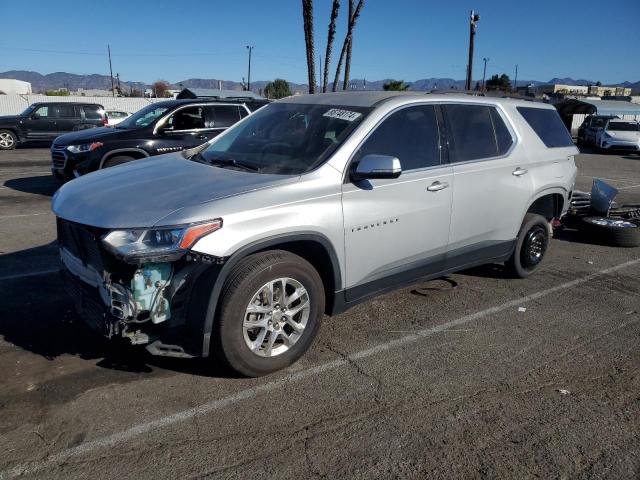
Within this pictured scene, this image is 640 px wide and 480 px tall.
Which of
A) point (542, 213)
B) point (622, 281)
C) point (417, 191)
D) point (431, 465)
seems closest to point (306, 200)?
point (417, 191)

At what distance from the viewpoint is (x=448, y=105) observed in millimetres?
4711

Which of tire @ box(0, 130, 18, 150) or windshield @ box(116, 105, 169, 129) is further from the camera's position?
tire @ box(0, 130, 18, 150)

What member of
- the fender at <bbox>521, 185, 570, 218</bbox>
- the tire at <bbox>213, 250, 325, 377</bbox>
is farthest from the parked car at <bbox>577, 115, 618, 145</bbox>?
the tire at <bbox>213, 250, 325, 377</bbox>

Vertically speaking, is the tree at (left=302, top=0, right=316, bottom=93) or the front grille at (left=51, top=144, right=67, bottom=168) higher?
the tree at (left=302, top=0, right=316, bottom=93)

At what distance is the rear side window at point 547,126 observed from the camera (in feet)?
18.2

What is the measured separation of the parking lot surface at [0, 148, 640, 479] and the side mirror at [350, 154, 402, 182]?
1.32 meters

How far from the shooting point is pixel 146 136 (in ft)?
30.3

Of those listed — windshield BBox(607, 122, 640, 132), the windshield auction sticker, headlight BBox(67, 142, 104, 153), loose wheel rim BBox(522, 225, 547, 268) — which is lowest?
loose wheel rim BBox(522, 225, 547, 268)

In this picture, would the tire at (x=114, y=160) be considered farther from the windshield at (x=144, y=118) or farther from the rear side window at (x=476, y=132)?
the rear side window at (x=476, y=132)

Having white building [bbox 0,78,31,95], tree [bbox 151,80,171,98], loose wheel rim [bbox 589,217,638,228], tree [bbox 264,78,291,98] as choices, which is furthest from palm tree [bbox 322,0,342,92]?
white building [bbox 0,78,31,95]

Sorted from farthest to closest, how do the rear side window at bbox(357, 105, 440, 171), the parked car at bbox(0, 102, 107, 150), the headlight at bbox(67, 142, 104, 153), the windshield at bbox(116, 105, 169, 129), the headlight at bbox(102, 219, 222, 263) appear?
the parked car at bbox(0, 102, 107, 150) → the windshield at bbox(116, 105, 169, 129) → the headlight at bbox(67, 142, 104, 153) → the rear side window at bbox(357, 105, 440, 171) → the headlight at bbox(102, 219, 222, 263)

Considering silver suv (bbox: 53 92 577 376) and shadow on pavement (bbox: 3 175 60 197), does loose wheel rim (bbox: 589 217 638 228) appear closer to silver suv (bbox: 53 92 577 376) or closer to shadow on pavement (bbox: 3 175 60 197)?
silver suv (bbox: 53 92 577 376)

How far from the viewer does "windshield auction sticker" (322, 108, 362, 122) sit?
13.5 feet

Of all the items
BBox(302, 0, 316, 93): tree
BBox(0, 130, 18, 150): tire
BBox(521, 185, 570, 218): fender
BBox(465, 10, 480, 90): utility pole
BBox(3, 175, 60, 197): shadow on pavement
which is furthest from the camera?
BBox(465, 10, 480, 90): utility pole
